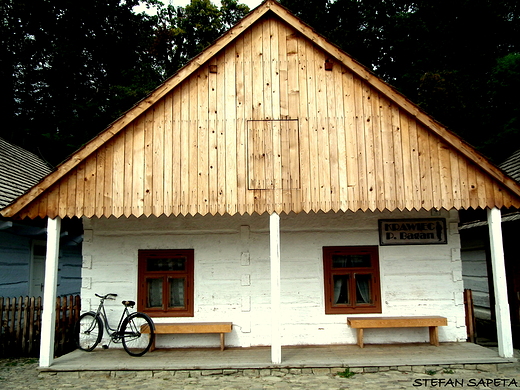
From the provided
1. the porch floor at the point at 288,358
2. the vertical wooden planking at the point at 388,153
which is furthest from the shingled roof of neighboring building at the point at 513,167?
the vertical wooden planking at the point at 388,153

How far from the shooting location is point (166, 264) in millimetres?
10414

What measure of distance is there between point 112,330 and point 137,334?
0.95 meters

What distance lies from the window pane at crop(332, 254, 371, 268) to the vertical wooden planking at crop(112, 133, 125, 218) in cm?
477

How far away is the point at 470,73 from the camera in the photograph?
2592 cm

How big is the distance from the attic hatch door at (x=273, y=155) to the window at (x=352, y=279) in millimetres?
2536

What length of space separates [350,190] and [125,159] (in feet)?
13.8

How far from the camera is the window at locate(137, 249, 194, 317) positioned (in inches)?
401

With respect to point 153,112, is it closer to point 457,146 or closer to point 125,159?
point 125,159

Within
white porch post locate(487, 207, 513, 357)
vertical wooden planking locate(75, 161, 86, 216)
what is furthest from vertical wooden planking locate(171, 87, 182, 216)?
white porch post locate(487, 207, 513, 357)

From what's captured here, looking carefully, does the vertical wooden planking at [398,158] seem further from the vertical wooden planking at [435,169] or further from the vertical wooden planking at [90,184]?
the vertical wooden planking at [90,184]

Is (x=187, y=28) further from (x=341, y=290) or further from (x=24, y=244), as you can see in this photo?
(x=341, y=290)

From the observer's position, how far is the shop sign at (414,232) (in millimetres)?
10281

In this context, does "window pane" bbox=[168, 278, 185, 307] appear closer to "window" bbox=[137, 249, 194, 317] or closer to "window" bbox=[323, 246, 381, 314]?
"window" bbox=[137, 249, 194, 317]

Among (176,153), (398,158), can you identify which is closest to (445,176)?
(398,158)
